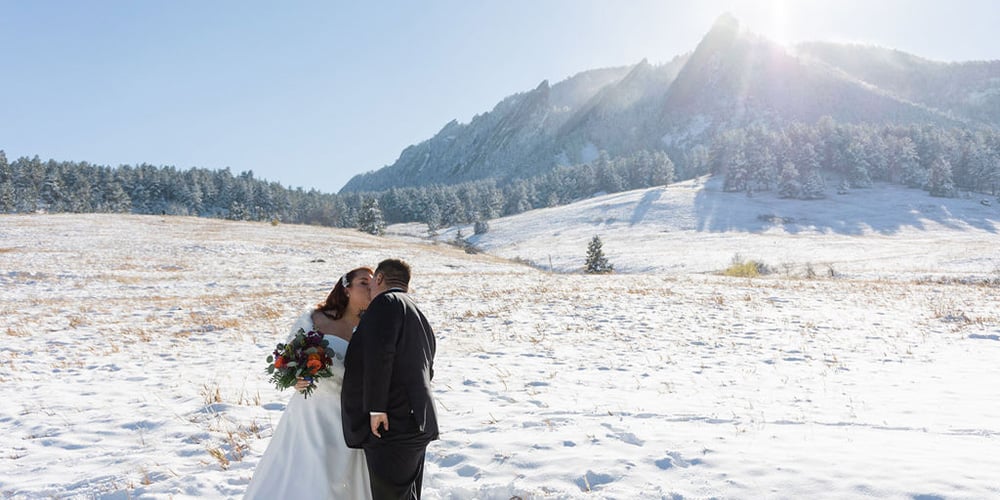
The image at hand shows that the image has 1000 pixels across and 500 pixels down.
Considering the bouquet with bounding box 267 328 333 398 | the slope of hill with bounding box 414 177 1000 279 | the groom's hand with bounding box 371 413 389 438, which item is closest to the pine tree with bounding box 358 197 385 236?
the slope of hill with bounding box 414 177 1000 279

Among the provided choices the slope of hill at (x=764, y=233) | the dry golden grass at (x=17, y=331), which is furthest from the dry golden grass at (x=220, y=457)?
the slope of hill at (x=764, y=233)

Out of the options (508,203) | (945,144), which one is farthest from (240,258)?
(945,144)

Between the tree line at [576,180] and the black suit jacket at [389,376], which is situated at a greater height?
the tree line at [576,180]

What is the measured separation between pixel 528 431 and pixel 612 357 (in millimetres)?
5281

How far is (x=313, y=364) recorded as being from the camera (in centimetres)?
375

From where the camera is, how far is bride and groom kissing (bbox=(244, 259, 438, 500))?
3.54 meters

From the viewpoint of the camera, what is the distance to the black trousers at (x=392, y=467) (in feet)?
12.1

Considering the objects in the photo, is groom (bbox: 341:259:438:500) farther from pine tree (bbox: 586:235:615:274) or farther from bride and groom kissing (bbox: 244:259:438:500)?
pine tree (bbox: 586:235:615:274)

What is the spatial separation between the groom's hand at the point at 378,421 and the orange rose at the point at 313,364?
2.08 feet

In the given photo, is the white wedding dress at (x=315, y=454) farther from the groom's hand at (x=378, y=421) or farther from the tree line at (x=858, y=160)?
the tree line at (x=858, y=160)

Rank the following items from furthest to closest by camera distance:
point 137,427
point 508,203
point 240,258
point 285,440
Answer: point 508,203 < point 240,258 < point 137,427 < point 285,440

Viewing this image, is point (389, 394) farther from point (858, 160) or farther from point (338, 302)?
point (858, 160)

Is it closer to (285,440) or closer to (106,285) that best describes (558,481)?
(285,440)

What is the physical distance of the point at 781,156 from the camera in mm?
100688
